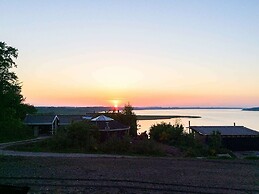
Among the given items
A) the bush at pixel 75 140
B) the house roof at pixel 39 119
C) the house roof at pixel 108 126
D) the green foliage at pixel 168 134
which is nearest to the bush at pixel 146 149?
the bush at pixel 75 140

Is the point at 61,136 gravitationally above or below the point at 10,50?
below

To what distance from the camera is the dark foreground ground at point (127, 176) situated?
1398cm

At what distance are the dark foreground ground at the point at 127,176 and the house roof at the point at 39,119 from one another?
2482cm

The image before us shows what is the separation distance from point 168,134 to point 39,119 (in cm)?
2062

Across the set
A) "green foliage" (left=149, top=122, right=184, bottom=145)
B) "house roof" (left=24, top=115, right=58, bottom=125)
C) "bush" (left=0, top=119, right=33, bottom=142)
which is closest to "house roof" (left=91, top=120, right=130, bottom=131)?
"green foliage" (left=149, top=122, right=184, bottom=145)

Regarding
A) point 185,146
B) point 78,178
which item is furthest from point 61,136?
point 78,178

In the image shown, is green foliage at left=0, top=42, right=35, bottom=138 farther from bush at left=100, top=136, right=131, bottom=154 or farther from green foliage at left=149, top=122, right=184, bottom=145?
green foliage at left=149, top=122, right=184, bottom=145

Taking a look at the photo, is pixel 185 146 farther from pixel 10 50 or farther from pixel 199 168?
pixel 10 50

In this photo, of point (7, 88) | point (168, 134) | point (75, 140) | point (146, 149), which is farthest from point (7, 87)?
point (168, 134)

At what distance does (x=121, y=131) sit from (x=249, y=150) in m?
14.2

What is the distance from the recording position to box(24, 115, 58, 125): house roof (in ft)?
155

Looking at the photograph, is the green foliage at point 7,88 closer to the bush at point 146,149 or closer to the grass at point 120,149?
the grass at point 120,149

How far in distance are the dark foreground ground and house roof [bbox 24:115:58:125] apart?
81.4ft

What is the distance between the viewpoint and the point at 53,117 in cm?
4953
